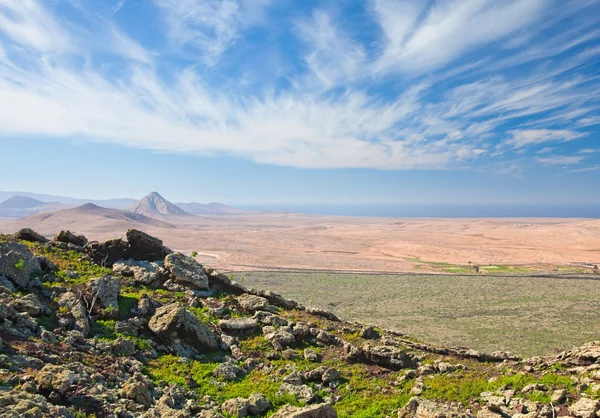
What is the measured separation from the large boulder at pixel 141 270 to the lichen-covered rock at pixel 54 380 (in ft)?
36.5

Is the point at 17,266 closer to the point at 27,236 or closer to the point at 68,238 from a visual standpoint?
the point at 27,236

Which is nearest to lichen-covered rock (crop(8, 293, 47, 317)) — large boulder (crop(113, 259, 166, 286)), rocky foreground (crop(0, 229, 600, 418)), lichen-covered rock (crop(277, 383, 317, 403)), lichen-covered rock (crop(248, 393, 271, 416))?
rocky foreground (crop(0, 229, 600, 418))

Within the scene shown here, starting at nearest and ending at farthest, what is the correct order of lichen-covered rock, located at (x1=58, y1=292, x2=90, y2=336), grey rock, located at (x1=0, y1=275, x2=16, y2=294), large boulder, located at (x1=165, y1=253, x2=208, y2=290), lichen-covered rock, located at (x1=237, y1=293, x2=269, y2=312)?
lichen-covered rock, located at (x1=58, y1=292, x2=90, y2=336), grey rock, located at (x1=0, y1=275, x2=16, y2=294), lichen-covered rock, located at (x1=237, y1=293, x2=269, y2=312), large boulder, located at (x1=165, y1=253, x2=208, y2=290)

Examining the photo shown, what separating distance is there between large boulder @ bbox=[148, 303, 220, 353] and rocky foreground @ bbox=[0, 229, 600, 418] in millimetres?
53

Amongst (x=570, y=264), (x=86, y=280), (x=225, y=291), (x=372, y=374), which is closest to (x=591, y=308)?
(x=570, y=264)

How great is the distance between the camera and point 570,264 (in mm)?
78875

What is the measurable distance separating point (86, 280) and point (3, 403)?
38.7 feet

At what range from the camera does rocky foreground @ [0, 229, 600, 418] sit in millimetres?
10289

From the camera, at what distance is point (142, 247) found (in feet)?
76.6

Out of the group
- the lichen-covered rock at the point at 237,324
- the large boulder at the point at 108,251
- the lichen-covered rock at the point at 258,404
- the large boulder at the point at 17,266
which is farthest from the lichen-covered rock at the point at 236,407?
the large boulder at the point at 108,251

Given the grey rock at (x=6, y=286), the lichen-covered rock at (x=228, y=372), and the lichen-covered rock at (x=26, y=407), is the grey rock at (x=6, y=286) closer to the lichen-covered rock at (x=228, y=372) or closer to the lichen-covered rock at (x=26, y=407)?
the lichen-covered rock at (x=26, y=407)

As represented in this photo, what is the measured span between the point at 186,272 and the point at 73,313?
7566 mm

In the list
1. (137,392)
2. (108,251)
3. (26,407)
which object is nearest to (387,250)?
(108,251)

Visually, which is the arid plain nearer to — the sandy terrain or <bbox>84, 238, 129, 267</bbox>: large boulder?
the sandy terrain
